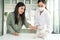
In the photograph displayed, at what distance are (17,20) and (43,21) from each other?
31 cm

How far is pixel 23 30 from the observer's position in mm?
1615

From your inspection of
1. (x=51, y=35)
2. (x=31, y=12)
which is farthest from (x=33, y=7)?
(x=51, y=35)

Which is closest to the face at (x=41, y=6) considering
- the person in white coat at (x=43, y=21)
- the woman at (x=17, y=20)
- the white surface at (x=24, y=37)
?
the person in white coat at (x=43, y=21)

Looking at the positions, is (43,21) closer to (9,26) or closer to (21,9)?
(21,9)

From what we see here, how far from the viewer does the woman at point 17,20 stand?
5.31ft

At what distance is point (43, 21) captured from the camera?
162cm

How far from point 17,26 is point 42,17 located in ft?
1.03

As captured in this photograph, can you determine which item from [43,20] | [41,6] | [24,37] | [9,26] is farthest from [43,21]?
[9,26]

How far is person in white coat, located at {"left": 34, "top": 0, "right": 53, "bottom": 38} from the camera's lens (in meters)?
1.62

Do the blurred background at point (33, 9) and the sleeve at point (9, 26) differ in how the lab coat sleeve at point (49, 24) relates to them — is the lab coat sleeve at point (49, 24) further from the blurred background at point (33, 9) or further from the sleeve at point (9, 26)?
the sleeve at point (9, 26)

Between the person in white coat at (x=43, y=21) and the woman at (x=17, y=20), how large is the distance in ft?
0.27

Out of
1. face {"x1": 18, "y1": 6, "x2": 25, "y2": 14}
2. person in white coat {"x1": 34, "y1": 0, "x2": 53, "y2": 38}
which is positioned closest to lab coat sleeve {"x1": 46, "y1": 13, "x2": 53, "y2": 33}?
person in white coat {"x1": 34, "y1": 0, "x2": 53, "y2": 38}

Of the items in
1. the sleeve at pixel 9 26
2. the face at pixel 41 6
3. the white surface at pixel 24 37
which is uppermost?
the face at pixel 41 6

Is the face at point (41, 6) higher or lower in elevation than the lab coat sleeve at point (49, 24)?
higher
